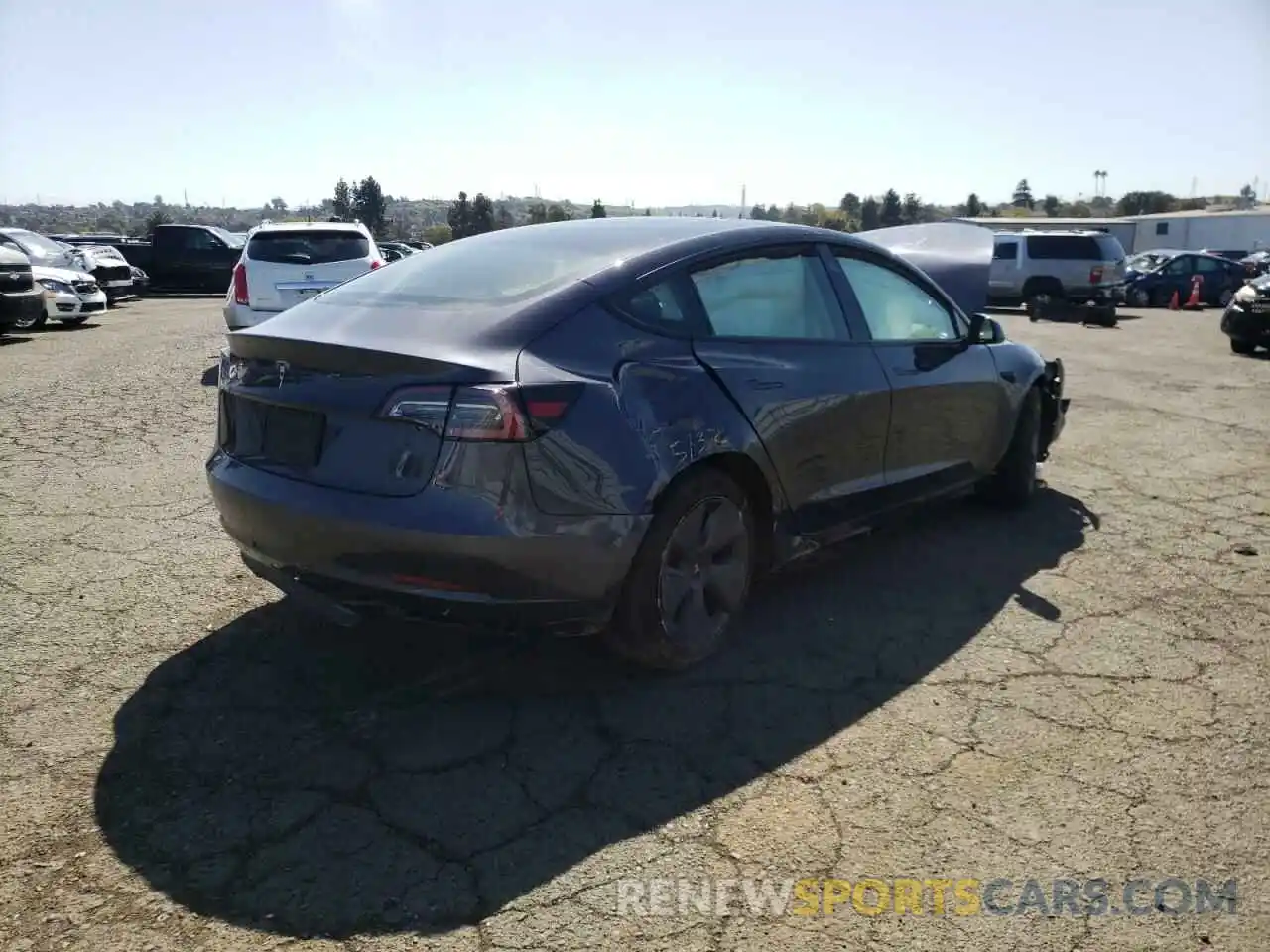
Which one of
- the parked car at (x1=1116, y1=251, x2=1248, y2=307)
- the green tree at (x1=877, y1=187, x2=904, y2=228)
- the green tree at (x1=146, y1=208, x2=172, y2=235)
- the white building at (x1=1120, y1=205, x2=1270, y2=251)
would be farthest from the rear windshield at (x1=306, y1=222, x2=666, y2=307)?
the white building at (x1=1120, y1=205, x2=1270, y2=251)

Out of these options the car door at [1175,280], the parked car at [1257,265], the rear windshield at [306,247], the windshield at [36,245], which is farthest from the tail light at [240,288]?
the parked car at [1257,265]

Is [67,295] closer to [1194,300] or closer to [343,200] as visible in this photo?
[1194,300]

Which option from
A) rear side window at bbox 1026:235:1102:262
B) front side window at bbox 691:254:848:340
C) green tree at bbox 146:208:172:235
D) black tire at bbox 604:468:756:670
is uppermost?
green tree at bbox 146:208:172:235

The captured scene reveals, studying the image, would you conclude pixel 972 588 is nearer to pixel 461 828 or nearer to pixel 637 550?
pixel 637 550

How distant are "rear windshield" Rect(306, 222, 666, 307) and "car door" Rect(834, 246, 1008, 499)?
1.17 metres

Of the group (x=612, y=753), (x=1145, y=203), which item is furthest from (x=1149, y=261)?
(x=1145, y=203)

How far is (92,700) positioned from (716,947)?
2.26m

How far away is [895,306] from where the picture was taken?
4777 mm

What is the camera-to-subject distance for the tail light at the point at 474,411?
2955mm

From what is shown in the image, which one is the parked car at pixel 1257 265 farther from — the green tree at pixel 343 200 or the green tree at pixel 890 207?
the green tree at pixel 343 200

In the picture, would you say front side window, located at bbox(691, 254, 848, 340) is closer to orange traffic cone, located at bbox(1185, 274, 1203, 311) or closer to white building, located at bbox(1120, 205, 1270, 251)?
orange traffic cone, located at bbox(1185, 274, 1203, 311)

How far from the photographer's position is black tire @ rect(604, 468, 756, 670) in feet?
11.0

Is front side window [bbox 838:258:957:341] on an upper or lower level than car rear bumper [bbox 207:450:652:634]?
upper

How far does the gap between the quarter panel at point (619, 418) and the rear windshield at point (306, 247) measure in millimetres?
8017
